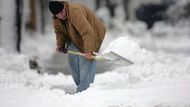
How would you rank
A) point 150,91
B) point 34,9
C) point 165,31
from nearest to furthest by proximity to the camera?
point 150,91
point 34,9
point 165,31

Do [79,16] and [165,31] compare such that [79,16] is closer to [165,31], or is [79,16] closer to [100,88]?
[100,88]

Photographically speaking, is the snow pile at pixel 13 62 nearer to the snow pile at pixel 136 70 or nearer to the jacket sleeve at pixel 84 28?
the snow pile at pixel 136 70

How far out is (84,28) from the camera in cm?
896

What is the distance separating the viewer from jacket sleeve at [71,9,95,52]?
8961 millimetres

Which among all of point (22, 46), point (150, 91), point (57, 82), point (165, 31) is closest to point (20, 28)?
point (22, 46)

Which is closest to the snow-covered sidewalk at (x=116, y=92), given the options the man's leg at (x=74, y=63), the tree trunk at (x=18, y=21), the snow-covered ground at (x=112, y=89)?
the snow-covered ground at (x=112, y=89)

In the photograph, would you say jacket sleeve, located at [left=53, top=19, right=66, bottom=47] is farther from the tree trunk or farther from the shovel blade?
the tree trunk

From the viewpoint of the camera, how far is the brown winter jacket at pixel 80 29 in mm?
8977

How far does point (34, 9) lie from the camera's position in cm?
2511

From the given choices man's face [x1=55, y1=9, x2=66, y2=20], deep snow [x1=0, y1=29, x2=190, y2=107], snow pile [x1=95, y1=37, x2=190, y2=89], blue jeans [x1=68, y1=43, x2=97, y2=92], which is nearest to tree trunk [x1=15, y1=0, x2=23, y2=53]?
snow pile [x1=95, y1=37, x2=190, y2=89]

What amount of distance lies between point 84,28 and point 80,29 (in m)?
0.08

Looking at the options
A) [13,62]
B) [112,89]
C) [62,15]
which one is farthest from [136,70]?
[62,15]

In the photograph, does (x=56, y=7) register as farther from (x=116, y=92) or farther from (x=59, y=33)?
(x=116, y=92)

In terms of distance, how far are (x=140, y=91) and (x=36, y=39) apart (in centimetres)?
1734
